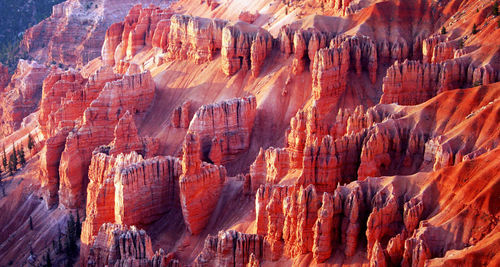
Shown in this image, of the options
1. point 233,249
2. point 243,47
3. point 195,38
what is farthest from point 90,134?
point 233,249

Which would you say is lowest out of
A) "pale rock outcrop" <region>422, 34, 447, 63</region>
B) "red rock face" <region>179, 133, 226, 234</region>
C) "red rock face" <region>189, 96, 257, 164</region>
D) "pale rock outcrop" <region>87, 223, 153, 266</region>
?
"pale rock outcrop" <region>87, 223, 153, 266</region>

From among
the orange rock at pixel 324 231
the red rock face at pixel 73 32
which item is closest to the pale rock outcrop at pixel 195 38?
the orange rock at pixel 324 231

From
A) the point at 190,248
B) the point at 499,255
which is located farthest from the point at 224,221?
the point at 499,255

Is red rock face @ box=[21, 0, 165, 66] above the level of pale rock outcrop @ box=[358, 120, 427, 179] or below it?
above

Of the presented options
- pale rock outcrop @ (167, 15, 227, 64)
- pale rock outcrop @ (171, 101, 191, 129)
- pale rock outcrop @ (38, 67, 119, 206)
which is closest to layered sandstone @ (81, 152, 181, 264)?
pale rock outcrop @ (171, 101, 191, 129)

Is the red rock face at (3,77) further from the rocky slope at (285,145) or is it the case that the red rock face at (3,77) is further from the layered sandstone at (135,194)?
the layered sandstone at (135,194)

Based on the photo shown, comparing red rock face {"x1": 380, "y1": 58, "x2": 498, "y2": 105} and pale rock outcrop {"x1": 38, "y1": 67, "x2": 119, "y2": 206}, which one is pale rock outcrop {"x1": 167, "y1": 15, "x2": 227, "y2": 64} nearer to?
pale rock outcrop {"x1": 38, "y1": 67, "x2": 119, "y2": 206}

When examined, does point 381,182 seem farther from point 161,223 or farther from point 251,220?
point 161,223

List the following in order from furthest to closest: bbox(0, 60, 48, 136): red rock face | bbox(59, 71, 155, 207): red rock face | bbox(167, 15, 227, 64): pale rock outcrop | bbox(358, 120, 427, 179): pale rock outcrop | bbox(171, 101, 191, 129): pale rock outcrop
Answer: bbox(0, 60, 48, 136): red rock face < bbox(167, 15, 227, 64): pale rock outcrop < bbox(171, 101, 191, 129): pale rock outcrop < bbox(59, 71, 155, 207): red rock face < bbox(358, 120, 427, 179): pale rock outcrop
